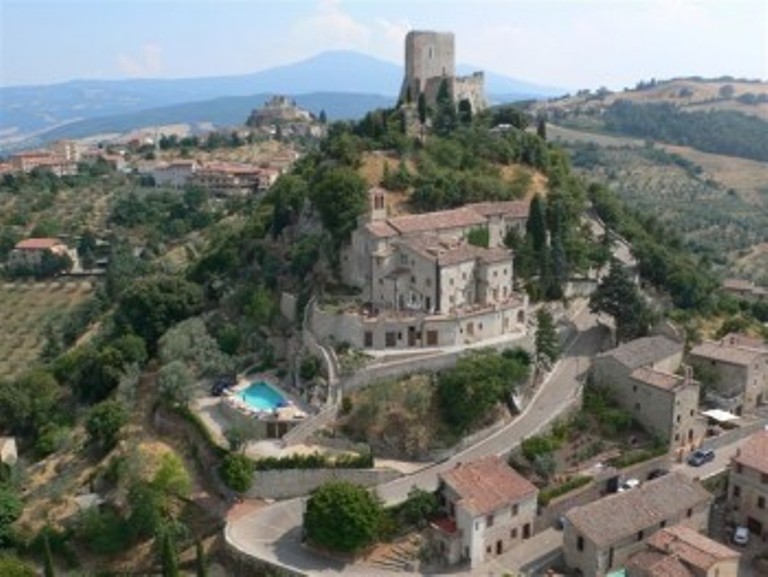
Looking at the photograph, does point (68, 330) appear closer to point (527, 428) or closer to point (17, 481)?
point (17, 481)

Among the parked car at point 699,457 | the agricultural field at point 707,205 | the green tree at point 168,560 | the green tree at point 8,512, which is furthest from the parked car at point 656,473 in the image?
the agricultural field at point 707,205

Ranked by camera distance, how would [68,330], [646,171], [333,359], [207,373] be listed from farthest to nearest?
[646,171]
[68,330]
[207,373]
[333,359]

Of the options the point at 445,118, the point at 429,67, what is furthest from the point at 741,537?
the point at 429,67

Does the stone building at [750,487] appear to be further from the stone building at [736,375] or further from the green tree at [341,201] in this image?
the green tree at [341,201]

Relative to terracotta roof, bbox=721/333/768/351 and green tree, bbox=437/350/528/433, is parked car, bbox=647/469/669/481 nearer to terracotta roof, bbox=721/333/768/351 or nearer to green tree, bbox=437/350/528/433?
green tree, bbox=437/350/528/433

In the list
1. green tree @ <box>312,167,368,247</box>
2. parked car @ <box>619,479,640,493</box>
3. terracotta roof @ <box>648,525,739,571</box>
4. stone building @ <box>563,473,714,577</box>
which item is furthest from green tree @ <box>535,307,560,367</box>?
terracotta roof @ <box>648,525,739,571</box>

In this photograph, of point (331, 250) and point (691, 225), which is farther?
point (691, 225)

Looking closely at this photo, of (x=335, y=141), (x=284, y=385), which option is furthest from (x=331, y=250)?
(x=335, y=141)
